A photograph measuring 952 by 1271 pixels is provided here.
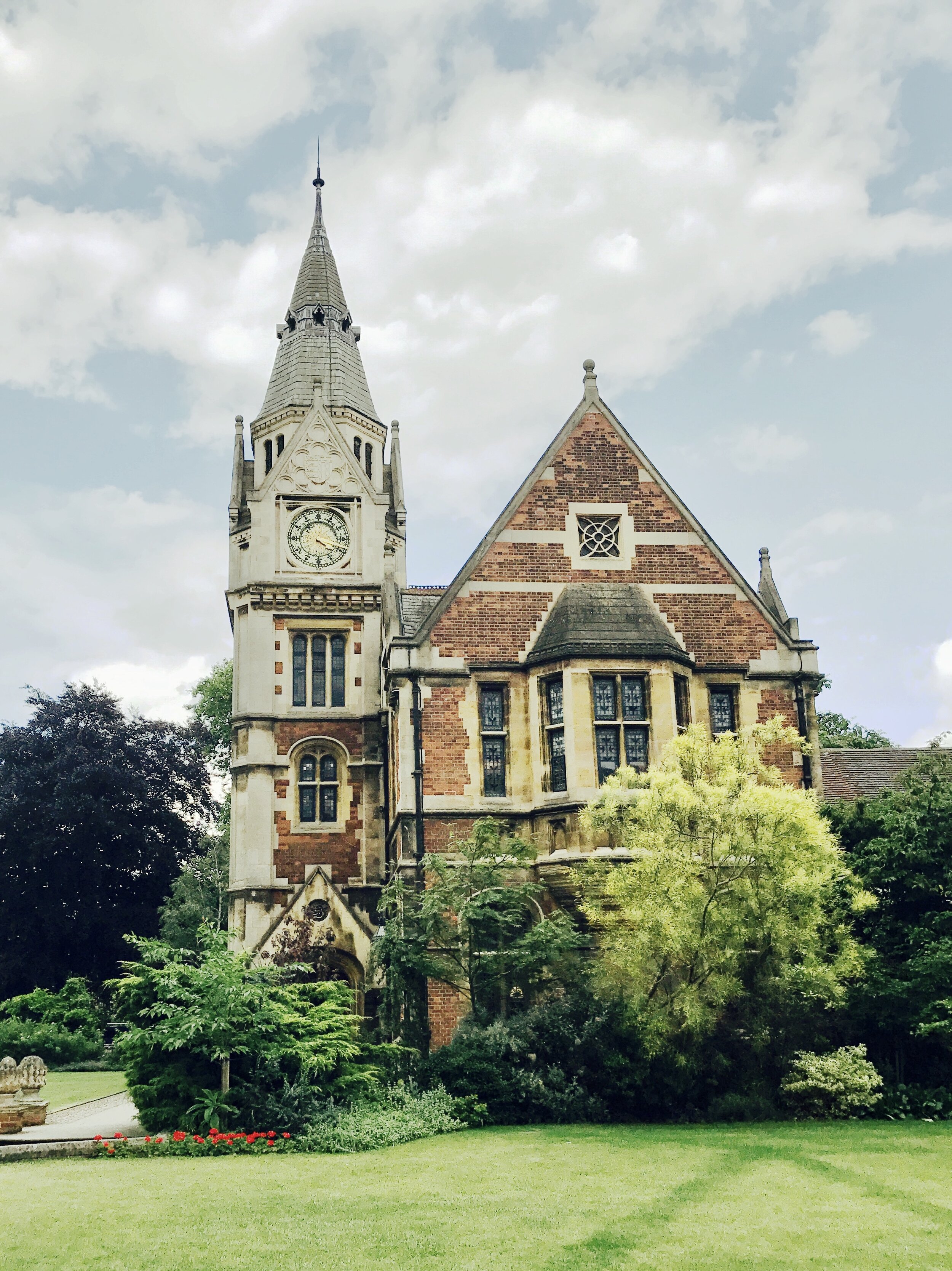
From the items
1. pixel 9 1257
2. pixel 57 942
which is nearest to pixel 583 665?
pixel 9 1257

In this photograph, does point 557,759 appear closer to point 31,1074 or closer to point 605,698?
point 605,698

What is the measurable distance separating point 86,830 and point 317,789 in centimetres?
1425

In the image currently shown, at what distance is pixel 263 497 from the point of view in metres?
35.4

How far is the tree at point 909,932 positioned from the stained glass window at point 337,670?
55.5ft

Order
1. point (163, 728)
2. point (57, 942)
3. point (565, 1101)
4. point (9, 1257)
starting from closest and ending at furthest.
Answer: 1. point (9, 1257)
2. point (565, 1101)
3. point (57, 942)
4. point (163, 728)

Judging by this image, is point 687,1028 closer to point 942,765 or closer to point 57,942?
point 942,765

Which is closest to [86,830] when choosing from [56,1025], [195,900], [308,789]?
[195,900]

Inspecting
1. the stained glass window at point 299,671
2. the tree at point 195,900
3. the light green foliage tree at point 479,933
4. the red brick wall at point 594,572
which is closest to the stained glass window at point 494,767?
the red brick wall at point 594,572

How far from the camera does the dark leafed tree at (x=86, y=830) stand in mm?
41625

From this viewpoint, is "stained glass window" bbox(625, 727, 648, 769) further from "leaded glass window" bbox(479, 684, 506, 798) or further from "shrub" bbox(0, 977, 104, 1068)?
"shrub" bbox(0, 977, 104, 1068)

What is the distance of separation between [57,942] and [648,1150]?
103 ft

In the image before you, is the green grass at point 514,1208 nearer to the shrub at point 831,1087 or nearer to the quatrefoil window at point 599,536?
the shrub at point 831,1087

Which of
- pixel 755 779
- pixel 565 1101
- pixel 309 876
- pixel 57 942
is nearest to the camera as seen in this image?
pixel 565 1101

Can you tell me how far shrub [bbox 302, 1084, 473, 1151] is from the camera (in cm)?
1608
